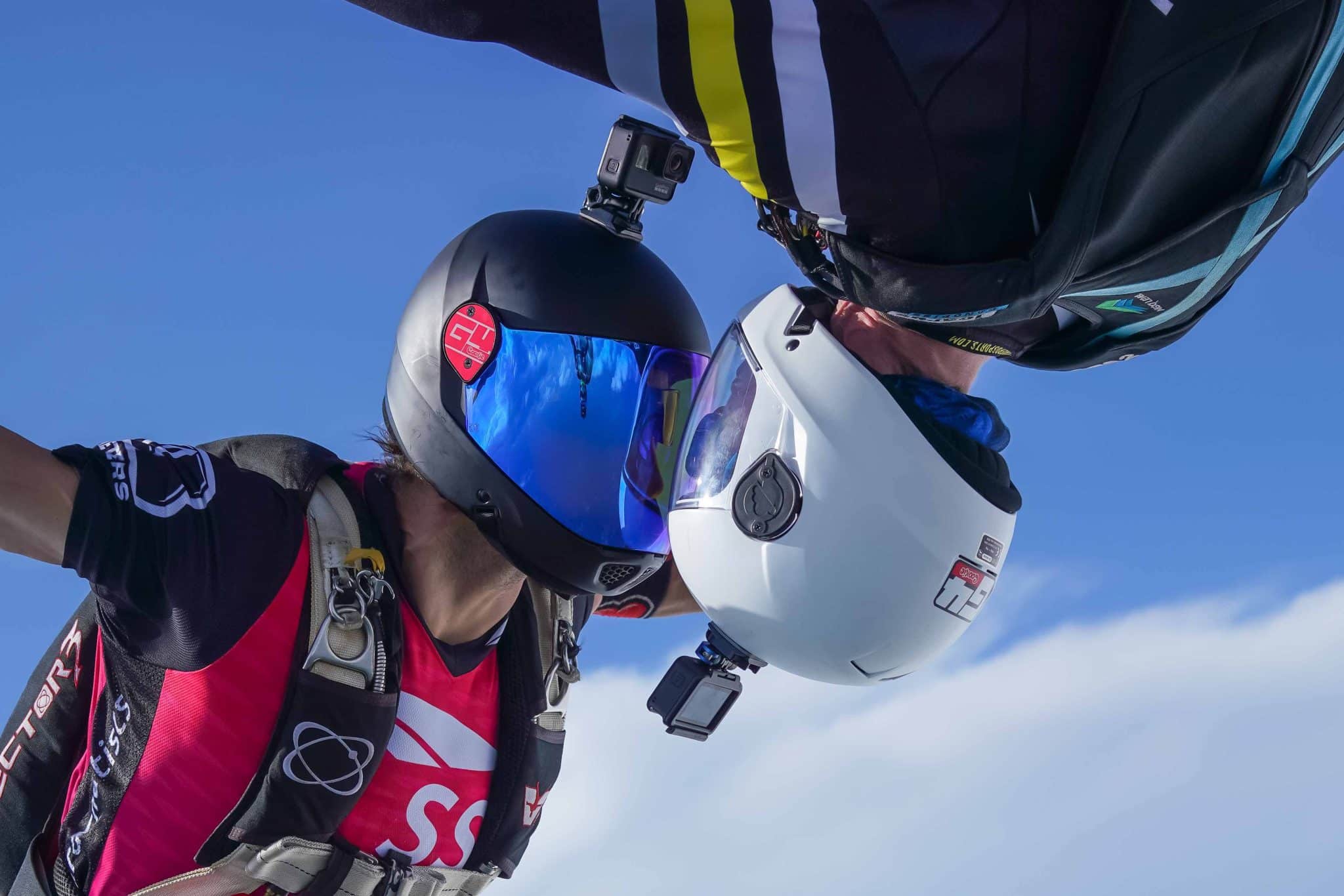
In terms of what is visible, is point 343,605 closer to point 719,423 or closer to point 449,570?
point 449,570

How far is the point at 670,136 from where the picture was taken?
8.36 ft

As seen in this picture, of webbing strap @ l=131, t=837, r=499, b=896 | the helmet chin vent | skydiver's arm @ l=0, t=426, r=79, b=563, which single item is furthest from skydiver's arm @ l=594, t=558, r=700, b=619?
skydiver's arm @ l=0, t=426, r=79, b=563

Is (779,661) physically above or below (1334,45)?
below

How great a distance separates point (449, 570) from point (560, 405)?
424 mm

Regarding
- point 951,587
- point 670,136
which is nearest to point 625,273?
point 670,136

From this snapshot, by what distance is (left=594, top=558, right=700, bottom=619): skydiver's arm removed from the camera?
3086 mm

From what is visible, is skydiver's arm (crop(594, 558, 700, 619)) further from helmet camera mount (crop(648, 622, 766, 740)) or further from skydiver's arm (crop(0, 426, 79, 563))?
skydiver's arm (crop(0, 426, 79, 563))

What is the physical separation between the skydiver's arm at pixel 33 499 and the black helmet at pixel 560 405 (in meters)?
0.78

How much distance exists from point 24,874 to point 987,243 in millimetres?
2238

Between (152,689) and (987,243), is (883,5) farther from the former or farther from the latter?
(152,689)

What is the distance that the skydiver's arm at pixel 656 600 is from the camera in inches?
121

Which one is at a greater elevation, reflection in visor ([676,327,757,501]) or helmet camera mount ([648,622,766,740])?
reflection in visor ([676,327,757,501])

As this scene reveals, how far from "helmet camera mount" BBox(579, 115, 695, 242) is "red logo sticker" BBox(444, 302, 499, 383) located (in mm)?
383

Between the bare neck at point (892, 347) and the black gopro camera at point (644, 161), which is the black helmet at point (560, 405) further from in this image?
the bare neck at point (892, 347)
